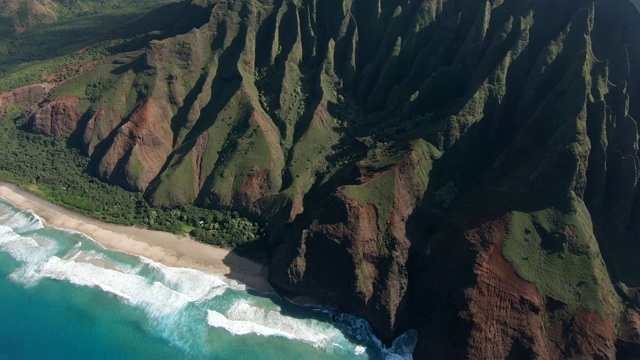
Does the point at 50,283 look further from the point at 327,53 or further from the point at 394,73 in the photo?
the point at 394,73

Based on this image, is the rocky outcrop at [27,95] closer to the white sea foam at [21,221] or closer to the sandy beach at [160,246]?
the sandy beach at [160,246]

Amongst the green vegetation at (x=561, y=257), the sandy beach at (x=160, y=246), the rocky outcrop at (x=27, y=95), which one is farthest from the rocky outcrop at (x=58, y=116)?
the green vegetation at (x=561, y=257)

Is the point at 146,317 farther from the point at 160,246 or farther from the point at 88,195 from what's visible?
the point at 88,195

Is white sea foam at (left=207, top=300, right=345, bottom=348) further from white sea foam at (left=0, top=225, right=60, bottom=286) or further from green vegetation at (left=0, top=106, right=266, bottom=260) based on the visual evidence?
white sea foam at (left=0, top=225, right=60, bottom=286)

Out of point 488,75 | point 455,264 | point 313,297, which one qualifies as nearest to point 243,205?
point 313,297

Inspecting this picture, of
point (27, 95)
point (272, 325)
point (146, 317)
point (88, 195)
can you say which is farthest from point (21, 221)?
point (272, 325)
